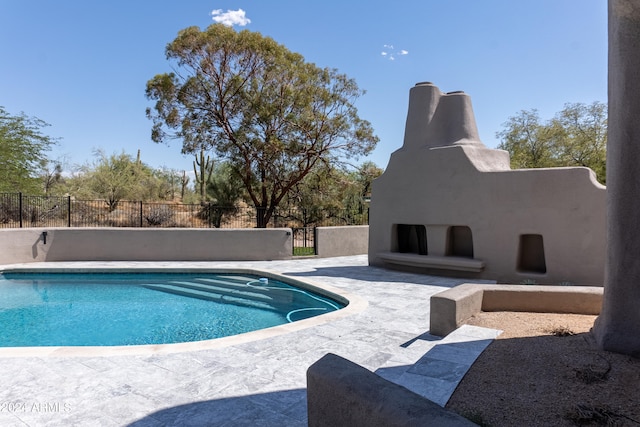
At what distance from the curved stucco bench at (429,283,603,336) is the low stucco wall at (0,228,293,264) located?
9965 mm

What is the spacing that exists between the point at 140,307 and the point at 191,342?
4584 millimetres

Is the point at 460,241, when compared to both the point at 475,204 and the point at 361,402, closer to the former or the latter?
the point at 475,204

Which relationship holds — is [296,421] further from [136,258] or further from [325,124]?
[325,124]

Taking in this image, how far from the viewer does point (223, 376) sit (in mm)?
4188

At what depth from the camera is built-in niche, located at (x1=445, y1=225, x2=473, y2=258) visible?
11854 millimetres

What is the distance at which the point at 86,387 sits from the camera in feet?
12.8

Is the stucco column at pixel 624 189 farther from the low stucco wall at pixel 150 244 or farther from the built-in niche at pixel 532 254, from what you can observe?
the low stucco wall at pixel 150 244

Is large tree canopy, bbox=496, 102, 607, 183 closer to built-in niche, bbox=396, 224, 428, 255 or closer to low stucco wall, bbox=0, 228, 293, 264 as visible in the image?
built-in niche, bbox=396, 224, 428, 255

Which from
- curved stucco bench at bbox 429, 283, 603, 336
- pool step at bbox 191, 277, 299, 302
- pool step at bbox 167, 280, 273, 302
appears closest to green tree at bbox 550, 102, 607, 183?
pool step at bbox 191, 277, 299, 302

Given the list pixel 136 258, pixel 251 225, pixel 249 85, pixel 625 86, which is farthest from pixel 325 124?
pixel 625 86

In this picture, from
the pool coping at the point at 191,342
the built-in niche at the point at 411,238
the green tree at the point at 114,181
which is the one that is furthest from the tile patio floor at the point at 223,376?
the green tree at the point at 114,181

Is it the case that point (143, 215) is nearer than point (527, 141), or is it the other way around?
point (143, 215)

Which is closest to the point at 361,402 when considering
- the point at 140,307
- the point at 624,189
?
the point at 624,189

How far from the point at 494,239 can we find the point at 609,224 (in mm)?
6802
